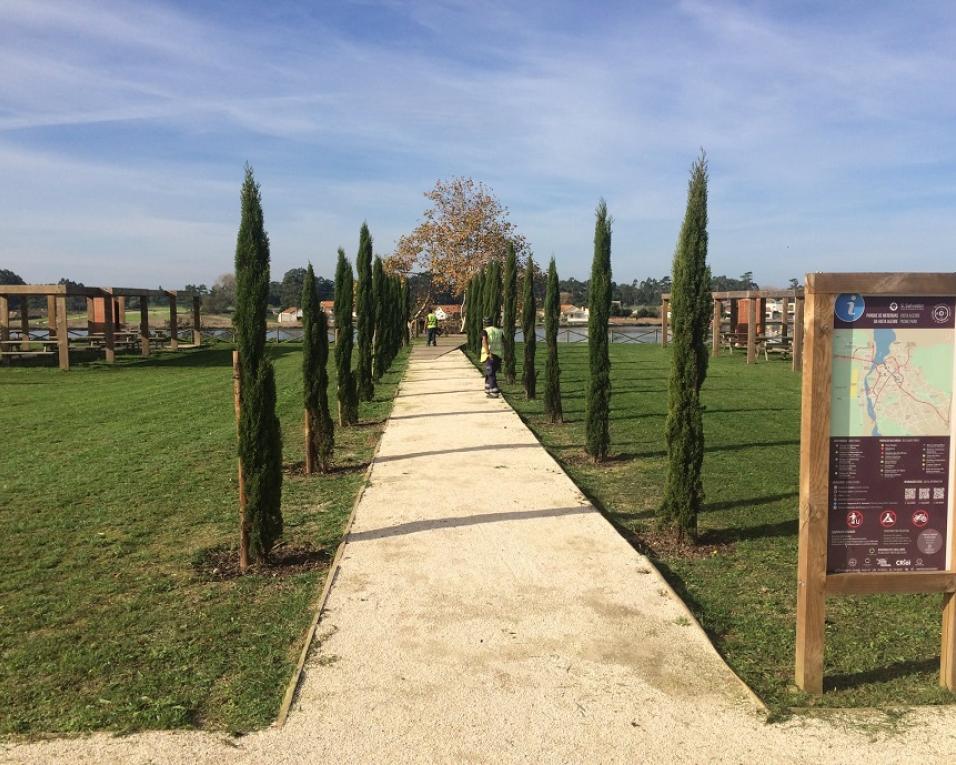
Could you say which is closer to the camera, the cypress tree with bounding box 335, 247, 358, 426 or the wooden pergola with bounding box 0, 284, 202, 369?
the cypress tree with bounding box 335, 247, 358, 426

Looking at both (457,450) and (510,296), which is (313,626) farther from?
(510,296)

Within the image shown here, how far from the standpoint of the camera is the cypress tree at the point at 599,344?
9609mm

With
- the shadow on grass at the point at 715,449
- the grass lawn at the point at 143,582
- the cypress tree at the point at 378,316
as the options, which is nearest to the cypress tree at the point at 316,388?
the grass lawn at the point at 143,582

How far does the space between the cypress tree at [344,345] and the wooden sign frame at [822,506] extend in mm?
8839

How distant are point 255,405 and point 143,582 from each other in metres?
1.40

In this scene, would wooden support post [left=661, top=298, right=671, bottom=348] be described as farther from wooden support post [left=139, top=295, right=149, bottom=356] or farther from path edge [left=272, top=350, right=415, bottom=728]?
path edge [left=272, top=350, right=415, bottom=728]

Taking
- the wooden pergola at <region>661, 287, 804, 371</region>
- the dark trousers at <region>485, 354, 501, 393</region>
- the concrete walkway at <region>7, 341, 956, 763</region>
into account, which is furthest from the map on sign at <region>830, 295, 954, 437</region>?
the wooden pergola at <region>661, 287, 804, 371</region>

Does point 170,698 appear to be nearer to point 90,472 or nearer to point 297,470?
point 297,470

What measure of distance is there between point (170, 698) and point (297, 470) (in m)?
5.37

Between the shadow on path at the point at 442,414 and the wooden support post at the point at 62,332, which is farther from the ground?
the wooden support post at the point at 62,332

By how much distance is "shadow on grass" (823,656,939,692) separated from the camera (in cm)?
399

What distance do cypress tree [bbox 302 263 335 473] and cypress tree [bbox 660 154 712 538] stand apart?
162 inches

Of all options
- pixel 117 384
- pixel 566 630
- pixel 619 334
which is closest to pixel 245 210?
pixel 566 630

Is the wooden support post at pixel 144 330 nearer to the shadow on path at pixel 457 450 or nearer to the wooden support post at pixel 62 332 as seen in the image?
the wooden support post at pixel 62 332
